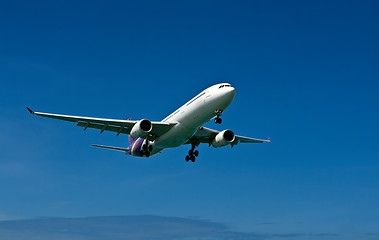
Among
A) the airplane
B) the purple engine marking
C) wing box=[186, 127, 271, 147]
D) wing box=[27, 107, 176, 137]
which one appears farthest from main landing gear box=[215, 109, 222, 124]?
the purple engine marking

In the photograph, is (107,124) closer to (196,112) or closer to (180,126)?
(180,126)

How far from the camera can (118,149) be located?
5219 cm

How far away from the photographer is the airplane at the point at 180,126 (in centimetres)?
3794

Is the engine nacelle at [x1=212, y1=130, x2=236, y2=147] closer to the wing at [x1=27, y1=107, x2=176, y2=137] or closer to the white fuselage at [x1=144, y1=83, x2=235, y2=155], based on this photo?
the white fuselage at [x1=144, y1=83, x2=235, y2=155]

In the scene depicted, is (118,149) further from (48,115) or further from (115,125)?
(48,115)

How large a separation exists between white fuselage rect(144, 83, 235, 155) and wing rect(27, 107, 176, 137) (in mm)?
631

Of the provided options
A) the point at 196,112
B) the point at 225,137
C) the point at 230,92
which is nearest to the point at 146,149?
the point at 225,137

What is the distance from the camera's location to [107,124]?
1700 inches

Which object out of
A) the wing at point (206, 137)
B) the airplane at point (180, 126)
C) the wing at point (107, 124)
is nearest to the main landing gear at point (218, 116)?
the airplane at point (180, 126)

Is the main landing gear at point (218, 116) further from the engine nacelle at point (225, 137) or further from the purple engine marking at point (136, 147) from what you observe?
the purple engine marking at point (136, 147)

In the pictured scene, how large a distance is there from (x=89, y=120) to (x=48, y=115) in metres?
3.70

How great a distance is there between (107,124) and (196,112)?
9.37 metres

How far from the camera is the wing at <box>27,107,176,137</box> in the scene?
41.4 metres

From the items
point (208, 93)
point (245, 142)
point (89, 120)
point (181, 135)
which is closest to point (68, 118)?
point (89, 120)
